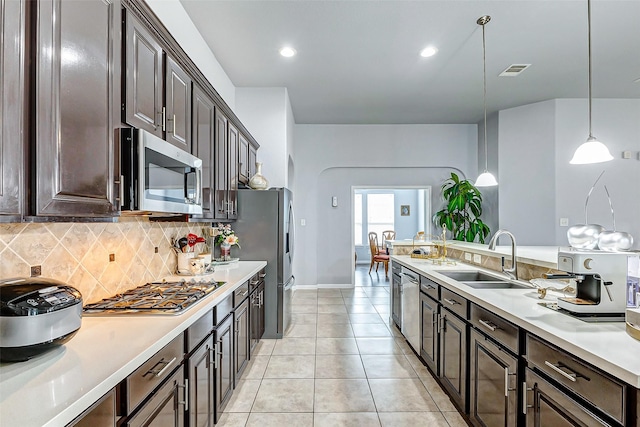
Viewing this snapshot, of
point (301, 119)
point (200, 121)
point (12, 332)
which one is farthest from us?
point (301, 119)

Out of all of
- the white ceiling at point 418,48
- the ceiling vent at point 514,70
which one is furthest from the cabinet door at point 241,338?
the ceiling vent at point 514,70

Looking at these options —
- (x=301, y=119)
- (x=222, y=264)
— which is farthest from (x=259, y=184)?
(x=301, y=119)

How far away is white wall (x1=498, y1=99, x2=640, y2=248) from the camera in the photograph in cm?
500

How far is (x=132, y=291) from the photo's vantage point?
2.00 metres

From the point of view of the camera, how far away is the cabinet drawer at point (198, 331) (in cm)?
160

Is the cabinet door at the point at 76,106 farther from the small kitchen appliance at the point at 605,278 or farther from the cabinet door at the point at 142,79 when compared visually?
the small kitchen appliance at the point at 605,278

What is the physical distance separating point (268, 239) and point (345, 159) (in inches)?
127

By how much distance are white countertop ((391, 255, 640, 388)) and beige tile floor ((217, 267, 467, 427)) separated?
0.93m

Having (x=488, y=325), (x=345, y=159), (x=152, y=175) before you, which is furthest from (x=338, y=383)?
(x=345, y=159)

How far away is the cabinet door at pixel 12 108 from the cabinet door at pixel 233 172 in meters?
2.26

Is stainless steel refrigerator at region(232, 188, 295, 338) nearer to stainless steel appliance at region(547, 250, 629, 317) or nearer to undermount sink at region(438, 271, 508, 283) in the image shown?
undermount sink at region(438, 271, 508, 283)

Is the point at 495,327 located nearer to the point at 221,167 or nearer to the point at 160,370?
the point at 160,370

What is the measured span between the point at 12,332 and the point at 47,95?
0.73m

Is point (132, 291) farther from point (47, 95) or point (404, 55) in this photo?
point (404, 55)
